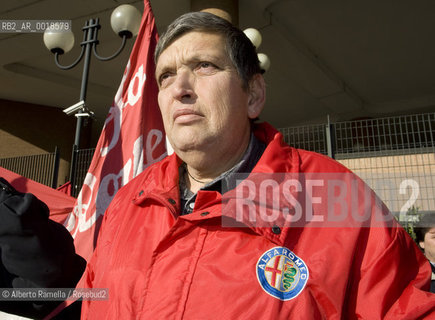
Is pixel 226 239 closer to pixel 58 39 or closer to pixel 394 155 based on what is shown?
pixel 58 39

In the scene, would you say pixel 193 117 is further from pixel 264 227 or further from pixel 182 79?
pixel 264 227

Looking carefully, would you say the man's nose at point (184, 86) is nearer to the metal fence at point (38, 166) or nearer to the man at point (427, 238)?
the man at point (427, 238)

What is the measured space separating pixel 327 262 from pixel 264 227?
0.66 ft

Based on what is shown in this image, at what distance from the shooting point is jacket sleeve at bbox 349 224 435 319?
1005 millimetres

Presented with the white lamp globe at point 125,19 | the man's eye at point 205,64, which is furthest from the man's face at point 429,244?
the white lamp globe at point 125,19

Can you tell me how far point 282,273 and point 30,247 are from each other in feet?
2.64

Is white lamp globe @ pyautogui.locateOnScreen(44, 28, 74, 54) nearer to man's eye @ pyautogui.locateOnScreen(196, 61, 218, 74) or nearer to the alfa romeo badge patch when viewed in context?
man's eye @ pyautogui.locateOnScreen(196, 61, 218, 74)

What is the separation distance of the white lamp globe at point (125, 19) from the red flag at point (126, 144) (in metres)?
1.34

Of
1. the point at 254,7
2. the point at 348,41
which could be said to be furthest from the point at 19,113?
the point at 348,41

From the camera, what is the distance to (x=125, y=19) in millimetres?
4277

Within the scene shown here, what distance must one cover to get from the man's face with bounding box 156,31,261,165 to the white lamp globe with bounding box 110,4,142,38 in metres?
3.10

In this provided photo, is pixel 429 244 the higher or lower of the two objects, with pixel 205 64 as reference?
lower

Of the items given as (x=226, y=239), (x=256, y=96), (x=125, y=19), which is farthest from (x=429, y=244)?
(x=125, y=19)

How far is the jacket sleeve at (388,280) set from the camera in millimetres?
1005
